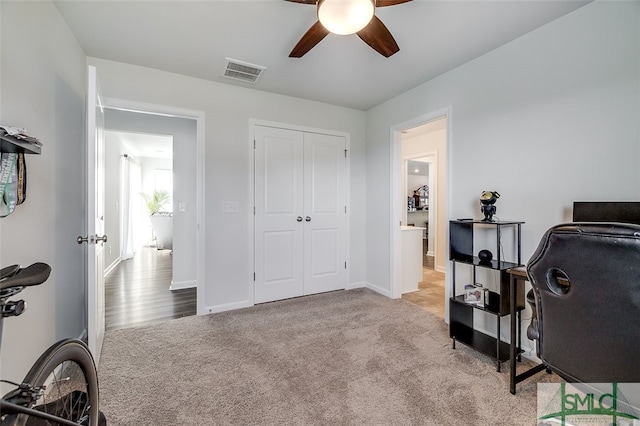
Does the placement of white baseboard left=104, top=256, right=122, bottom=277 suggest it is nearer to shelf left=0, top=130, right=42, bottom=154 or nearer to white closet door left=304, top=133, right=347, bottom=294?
white closet door left=304, top=133, right=347, bottom=294

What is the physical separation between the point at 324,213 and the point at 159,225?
5.21 meters

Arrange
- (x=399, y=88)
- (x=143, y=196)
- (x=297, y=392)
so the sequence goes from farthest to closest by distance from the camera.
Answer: (x=143, y=196)
(x=399, y=88)
(x=297, y=392)

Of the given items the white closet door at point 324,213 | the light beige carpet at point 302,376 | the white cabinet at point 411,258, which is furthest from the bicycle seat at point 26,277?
the white cabinet at point 411,258

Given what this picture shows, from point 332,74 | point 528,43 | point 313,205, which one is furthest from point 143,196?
point 528,43

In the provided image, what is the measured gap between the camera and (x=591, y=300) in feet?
3.32

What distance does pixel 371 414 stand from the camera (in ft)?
5.16

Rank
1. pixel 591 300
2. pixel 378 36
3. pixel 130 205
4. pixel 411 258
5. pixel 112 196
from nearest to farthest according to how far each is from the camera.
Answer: pixel 591 300, pixel 378 36, pixel 411 258, pixel 112 196, pixel 130 205

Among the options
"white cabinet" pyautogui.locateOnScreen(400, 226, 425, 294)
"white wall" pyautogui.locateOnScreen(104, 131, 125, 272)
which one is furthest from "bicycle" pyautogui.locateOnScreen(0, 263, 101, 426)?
"white wall" pyautogui.locateOnScreen(104, 131, 125, 272)

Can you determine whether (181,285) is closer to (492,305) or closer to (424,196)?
(492,305)

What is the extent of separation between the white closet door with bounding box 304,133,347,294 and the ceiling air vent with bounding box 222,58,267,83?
3.19 ft

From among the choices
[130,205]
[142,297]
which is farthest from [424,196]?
[130,205]

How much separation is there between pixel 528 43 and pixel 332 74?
1.63 meters

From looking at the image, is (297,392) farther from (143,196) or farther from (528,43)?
(143,196)

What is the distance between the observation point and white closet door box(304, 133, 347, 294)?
3.68 meters
